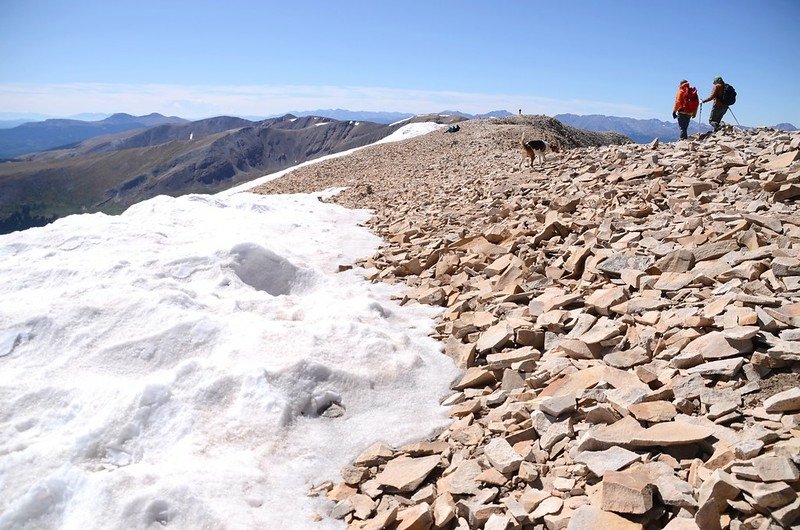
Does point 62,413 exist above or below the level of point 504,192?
below

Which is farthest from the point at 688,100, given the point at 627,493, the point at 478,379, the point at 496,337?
the point at 627,493

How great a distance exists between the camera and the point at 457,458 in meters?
4.57

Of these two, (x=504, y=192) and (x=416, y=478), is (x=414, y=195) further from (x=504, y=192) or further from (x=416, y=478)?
(x=416, y=478)

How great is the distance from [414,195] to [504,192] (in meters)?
4.24

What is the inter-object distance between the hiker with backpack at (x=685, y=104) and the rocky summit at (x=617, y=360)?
6.71 meters

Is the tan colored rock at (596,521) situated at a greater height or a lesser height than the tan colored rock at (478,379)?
greater

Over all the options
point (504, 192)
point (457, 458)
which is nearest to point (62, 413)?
point (457, 458)

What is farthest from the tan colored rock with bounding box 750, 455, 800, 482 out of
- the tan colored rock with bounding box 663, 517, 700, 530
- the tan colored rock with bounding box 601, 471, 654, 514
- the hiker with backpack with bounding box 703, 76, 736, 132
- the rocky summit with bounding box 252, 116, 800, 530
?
the hiker with backpack with bounding box 703, 76, 736, 132

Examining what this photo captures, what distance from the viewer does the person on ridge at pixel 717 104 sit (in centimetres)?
1634

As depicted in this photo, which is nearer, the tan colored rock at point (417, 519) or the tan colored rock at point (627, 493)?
the tan colored rock at point (627, 493)

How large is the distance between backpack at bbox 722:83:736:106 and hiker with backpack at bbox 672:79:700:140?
904mm

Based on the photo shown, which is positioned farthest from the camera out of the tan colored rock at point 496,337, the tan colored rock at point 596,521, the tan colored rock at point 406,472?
the tan colored rock at point 496,337

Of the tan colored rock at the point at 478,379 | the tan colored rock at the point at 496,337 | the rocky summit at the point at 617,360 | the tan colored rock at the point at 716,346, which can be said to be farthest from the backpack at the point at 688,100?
the tan colored rock at the point at 478,379

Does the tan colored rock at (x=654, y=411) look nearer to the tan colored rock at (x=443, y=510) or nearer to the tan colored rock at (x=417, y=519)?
the tan colored rock at (x=443, y=510)
